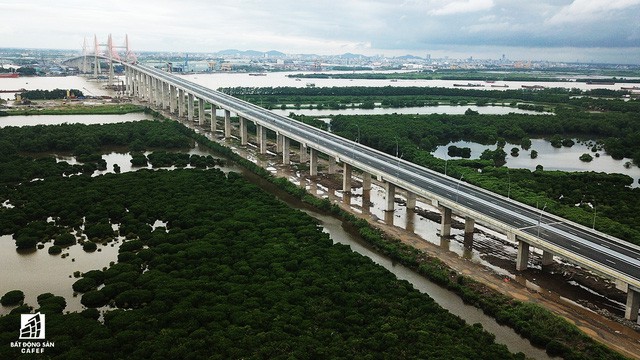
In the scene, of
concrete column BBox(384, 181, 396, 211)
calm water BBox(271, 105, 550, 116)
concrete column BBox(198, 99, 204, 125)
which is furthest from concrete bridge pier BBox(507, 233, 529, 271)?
calm water BBox(271, 105, 550, 116)

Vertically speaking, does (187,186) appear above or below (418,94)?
below

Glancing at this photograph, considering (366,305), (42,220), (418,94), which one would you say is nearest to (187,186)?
(42,220)

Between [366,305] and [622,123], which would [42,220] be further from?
[622,123]

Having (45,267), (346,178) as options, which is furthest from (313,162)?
(45,267)

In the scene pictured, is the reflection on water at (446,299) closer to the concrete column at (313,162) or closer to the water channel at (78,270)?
the water channel at (78,270)

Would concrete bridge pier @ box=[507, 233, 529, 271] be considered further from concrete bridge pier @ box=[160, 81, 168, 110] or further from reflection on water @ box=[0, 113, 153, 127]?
concrete bridge pier @ box=[160, 81, 168, 110]

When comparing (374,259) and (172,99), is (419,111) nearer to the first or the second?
(172,99)

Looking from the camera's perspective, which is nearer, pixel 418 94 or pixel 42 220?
pixel 42 220
